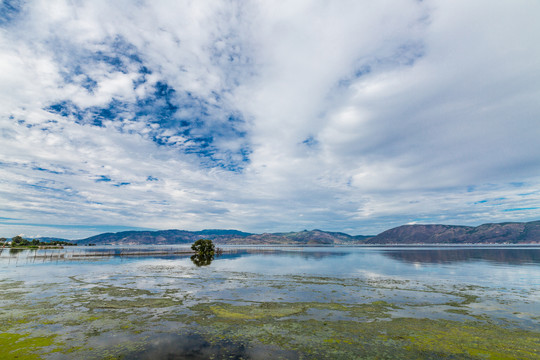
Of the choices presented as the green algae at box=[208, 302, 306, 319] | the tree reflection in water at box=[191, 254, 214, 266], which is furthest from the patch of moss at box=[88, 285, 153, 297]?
the tree reflection in water at box=[191, 254, 214, 266]

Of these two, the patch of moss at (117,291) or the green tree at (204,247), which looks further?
the green tree at (204,247)

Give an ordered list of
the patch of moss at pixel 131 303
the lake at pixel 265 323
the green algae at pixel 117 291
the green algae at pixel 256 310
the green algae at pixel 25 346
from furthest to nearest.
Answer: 1. the green algae at pixel 117 291
2. the patch of moss at pixel 131 303
3. the green algae at pixel 256 310
4. the lake at pixel 265 323
5. the green algae at pixel 25 346

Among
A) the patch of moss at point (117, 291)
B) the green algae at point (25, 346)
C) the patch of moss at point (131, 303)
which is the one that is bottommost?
the patch of moss at point (117, 291)

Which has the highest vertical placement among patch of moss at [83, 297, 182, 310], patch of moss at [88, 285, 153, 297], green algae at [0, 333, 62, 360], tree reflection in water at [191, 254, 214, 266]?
green algae at [0, 333, 62, 360]

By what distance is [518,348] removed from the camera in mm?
16875

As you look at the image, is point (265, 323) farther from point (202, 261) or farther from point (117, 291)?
point (202, 261)

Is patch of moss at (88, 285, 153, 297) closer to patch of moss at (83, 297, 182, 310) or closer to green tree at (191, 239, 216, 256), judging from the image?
patch of moss at (83, 297, 182, 310)

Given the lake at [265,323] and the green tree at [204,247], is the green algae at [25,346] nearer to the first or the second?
the lake at [265,323]

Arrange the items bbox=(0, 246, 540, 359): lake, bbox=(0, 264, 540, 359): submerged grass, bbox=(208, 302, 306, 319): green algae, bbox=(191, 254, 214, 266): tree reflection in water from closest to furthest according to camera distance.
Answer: bbox=(0, 246, 540, 359): lake, bbox=(0, 264, 540, 359): submerged grass, bbox=(208, 302, 306, 319): green algae, bbox=(191, 254, 214, 266): tree reflection in water

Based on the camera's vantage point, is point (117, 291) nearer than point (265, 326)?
No

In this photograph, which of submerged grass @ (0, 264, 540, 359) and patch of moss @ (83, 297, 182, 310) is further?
patch of moss @ (83, 297, 182, 310)

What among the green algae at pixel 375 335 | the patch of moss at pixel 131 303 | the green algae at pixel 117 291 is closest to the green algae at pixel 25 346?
the patch of moss at pixel 131 303

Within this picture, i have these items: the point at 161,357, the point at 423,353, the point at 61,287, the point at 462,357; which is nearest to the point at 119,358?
the point at 161,357

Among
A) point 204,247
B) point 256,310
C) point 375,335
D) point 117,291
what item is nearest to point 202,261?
point 204,247
